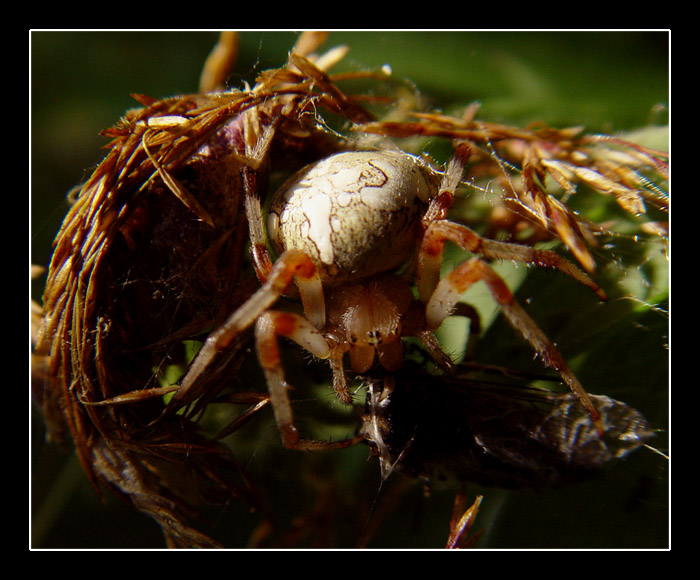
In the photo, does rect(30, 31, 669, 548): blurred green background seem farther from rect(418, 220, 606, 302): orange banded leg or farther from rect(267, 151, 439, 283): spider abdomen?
rect(418, 220, 606, 302): orange banded leg

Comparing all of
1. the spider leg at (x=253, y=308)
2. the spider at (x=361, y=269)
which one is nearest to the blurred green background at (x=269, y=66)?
the spider at (x=361, y=269)

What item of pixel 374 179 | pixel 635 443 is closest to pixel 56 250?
pixel 374 179

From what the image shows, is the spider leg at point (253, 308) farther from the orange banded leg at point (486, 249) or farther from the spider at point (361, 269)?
the orange banded leg at point (486, 249)

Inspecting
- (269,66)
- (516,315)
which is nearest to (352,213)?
(516,315)

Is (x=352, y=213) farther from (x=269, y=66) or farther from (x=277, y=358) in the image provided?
(x=269, y=66)

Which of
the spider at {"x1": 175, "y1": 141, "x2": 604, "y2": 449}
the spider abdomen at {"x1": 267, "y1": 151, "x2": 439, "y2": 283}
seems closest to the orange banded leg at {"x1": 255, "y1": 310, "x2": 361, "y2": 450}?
the spider at {"x1": 175, "y1": 141, "x2": 604, "y2": 449}

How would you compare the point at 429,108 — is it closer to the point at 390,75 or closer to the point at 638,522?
the point at 390,75
